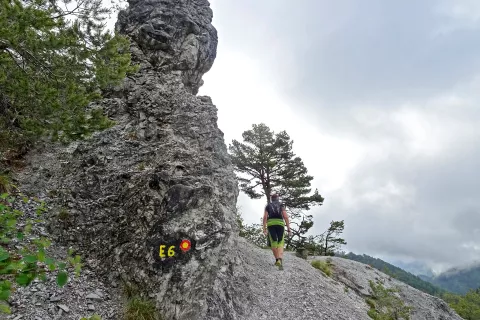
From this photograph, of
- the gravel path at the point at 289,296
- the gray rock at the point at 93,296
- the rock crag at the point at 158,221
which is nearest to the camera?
the gray rock at the point at 93,296

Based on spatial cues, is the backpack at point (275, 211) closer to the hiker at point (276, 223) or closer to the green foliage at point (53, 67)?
the hiker at point (276, 223)

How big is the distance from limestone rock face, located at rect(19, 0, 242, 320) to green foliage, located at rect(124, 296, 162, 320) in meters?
0.19

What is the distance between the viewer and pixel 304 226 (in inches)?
1143

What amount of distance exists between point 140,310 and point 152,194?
321 centimetres

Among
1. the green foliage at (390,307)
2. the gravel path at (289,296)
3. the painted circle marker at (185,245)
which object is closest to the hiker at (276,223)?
the gravel path at (289,296)

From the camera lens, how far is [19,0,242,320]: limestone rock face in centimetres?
810

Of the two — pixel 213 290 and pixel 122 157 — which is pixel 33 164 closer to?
pixel 122 157

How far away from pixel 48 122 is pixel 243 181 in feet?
73.3

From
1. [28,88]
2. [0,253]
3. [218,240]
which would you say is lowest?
[0,253]

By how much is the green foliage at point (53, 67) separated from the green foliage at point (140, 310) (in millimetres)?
5055

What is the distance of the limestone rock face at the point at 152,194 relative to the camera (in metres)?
8.10

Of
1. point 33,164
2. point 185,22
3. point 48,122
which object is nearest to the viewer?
point 48,122

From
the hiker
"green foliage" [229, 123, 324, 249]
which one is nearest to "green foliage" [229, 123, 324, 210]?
"green foliage" [229, 123, 324, 249]

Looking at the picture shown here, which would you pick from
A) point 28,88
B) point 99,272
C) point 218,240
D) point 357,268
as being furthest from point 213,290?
point 357,268
